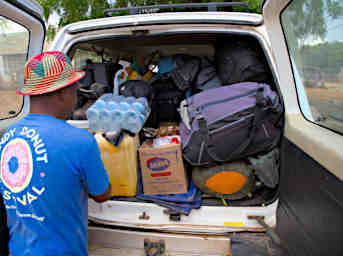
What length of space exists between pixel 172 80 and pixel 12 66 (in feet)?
5.04

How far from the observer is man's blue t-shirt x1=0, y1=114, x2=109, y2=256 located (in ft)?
3.50

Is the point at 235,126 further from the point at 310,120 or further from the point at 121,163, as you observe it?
the point at 121,163

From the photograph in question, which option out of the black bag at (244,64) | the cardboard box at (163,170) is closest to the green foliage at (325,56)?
the black bag at (244,64)

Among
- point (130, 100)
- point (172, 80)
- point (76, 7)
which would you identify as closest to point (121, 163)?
point (130, 100)

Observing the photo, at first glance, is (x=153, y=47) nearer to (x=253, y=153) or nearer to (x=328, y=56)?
(x=253, y=153)

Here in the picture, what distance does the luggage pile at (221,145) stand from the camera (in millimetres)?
1798

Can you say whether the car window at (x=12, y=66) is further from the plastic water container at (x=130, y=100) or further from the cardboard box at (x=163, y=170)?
the cardboard box at (x=163, y=170)

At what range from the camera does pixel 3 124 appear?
5.57ft

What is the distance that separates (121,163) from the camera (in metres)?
2.00

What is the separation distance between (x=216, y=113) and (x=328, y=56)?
2.75 ft

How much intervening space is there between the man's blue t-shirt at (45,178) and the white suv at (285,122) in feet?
2.53

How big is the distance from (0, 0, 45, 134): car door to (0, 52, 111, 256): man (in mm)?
664

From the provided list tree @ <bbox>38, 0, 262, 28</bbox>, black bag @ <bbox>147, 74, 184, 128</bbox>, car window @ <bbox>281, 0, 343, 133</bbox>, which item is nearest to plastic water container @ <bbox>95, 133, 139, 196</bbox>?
black bag @ <bbox>147, 74, 184, 128</bbox>

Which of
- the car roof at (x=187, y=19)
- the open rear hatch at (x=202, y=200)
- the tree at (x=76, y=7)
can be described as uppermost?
the tree at (x=76, y=7)
